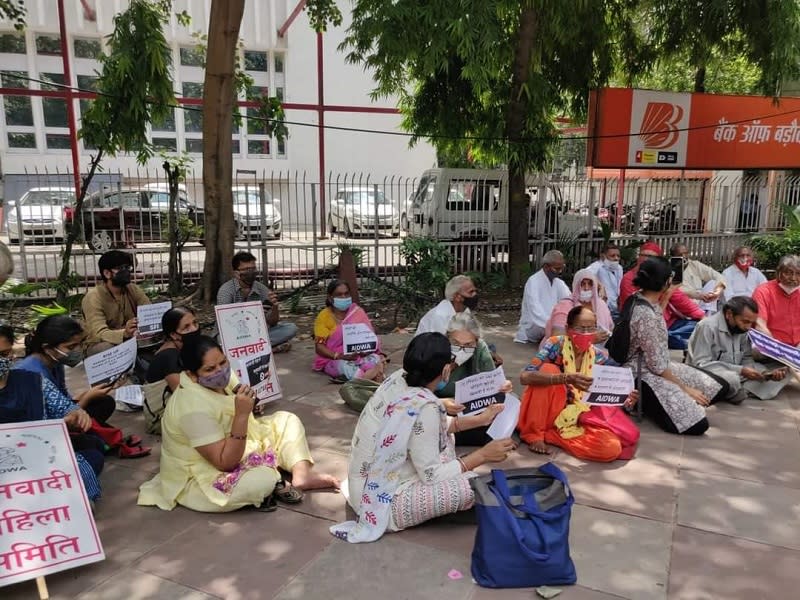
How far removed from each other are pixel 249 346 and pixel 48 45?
68.3 feet

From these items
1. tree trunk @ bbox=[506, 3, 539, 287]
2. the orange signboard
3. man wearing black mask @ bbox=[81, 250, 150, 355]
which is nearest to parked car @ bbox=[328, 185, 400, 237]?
tree trunk @ bbox=[506, 3, 539, 287]

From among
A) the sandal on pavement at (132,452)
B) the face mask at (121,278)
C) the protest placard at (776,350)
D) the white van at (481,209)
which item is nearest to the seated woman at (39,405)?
the sandal on pavement at (132,452)

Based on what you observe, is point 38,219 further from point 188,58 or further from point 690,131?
point 188,58

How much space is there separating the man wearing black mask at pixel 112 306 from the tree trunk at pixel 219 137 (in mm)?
3139

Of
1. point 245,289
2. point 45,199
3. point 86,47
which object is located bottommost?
point 245,289

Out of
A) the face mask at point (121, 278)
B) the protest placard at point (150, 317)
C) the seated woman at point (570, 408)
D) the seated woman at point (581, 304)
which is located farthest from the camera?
the seated woman at point (581, 304)

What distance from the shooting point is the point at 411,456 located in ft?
10.5

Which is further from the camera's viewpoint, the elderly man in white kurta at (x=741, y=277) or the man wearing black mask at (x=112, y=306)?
the elderly man in white kurta at (x=741, y=277)

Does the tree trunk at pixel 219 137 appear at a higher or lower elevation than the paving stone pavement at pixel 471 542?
higher

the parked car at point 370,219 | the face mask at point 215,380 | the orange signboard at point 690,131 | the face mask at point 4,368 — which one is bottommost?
the face mask at point 215,380

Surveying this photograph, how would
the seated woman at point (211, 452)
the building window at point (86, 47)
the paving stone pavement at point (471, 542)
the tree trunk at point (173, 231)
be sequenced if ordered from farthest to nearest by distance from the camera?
1. the building window at point (86, 47)
2. the tree trunk at point (173, 231)
3. the seated woman at point (211, 452)
4. the paving stone pavement at point (471, 542)

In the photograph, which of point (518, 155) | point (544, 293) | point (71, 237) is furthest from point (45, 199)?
point (544, 293)

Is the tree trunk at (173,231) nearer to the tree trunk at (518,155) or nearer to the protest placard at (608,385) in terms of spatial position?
the tree trunk at (518,155)

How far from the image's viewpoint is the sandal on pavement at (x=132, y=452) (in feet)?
14.6
